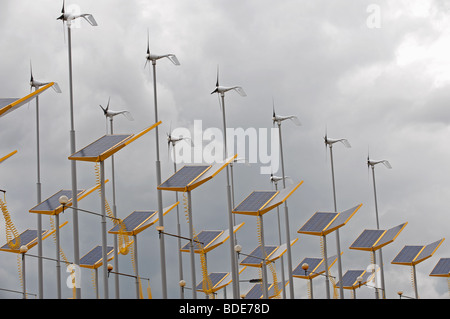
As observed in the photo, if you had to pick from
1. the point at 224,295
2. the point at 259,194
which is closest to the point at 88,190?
the point at 259,194

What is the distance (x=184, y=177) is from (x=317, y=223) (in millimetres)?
17984

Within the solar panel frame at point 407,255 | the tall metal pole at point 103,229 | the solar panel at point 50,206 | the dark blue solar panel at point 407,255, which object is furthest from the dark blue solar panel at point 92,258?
the dark blue solar panel at point 407,255

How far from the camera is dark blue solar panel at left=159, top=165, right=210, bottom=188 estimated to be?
3647 centimetres

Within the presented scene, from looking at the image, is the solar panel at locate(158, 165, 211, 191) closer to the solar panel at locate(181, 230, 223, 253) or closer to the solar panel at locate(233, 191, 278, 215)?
the solar panel at locate(233, 191, 278, 215)

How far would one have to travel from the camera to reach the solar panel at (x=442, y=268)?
2827 inches

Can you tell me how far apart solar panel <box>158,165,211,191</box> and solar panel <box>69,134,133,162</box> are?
4192 millimetres

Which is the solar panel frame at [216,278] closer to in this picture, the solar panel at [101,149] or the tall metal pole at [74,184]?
the tall metal pole at [74,184]

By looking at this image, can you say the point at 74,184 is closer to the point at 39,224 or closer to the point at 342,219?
A: the point at 39,224

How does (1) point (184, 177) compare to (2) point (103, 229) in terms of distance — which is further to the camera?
(1) point (184, 177)

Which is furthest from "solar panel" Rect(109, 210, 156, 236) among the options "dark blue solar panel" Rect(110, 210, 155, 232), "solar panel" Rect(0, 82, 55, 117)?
"solar panel" Rect(0, 82, 55, 117)

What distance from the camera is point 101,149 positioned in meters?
32.0

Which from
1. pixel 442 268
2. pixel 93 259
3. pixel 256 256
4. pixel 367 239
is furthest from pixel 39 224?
pixel 442 268
